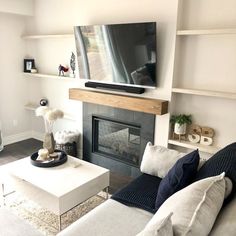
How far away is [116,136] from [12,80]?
7.33ft

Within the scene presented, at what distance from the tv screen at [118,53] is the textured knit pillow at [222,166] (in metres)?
1.50

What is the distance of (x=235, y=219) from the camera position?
1.20 m

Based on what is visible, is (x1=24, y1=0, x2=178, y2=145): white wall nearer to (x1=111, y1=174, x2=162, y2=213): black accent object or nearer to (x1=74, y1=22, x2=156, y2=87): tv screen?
(x1=74, y1=22, x2=156, y2=87): tv screen

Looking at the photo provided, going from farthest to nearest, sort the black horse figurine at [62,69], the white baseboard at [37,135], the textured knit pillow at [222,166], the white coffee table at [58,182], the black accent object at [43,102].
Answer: the white baseboard at [37,135] → the black accent object at [43,102] → the black horse figurine at [62,69] → the white coffee table at [58,182] → the textured knit pillow at [222,166]

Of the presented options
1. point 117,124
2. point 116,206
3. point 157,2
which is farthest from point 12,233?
point 157,2

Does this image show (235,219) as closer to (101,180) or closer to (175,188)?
(175,188)

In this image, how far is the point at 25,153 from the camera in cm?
421

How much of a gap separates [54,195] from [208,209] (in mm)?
1356

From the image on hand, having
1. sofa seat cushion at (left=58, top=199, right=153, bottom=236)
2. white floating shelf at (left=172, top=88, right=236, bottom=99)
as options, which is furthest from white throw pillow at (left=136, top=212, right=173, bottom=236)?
white floating shelf at (left=172, top=88, right=236, bottom=99)

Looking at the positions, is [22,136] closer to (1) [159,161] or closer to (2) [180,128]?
(2) [180,128]

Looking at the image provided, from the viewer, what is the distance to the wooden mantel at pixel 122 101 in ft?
10.0

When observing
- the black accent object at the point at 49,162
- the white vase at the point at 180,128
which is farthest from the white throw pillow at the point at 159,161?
the black accent object at the point at 49,162

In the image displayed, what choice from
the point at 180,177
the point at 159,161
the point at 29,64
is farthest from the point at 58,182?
the point at 29,64

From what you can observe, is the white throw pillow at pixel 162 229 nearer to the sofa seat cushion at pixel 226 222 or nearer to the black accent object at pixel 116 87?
the sofa seat cushion at pixel 226 222
